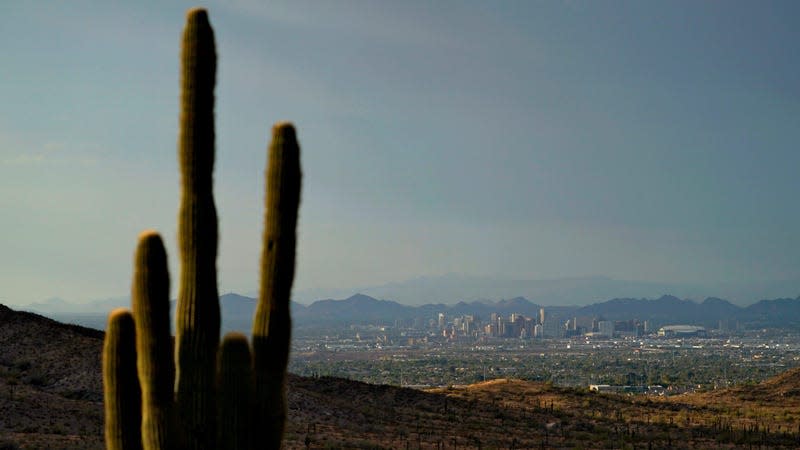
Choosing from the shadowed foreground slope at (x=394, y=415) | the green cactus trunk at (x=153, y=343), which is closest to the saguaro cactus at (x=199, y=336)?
the green cactus trunk at (x=153, y=343)

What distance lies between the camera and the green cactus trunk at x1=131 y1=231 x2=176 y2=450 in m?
15.1

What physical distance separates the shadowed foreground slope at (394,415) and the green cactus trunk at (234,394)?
1567 centimetres

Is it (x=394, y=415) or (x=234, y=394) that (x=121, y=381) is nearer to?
(x=234, y=394)

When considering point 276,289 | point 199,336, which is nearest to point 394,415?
point 276,289

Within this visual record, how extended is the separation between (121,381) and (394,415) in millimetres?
30913

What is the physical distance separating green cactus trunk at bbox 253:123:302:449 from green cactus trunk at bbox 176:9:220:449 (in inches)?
31.4

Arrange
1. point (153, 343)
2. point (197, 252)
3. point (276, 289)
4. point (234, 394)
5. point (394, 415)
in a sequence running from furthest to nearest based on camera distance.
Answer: point (394, 415)
point (276, 289)
point (197, 252)
point (234, 394)
point (153, 343)

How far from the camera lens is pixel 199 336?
15461 mm

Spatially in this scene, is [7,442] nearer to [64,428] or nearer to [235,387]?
[64,428]

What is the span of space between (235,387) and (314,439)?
20.6 meters

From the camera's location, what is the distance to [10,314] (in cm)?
4691

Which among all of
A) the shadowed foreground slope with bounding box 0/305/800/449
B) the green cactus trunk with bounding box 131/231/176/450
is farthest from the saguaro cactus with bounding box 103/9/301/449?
the shadowed foreground slope with bounding box 0/305/800/449

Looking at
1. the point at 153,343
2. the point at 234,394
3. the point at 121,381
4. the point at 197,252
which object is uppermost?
the point at 197,252

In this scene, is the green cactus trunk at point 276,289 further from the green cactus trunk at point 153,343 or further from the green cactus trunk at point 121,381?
the green cactus trunk at point 121,381
